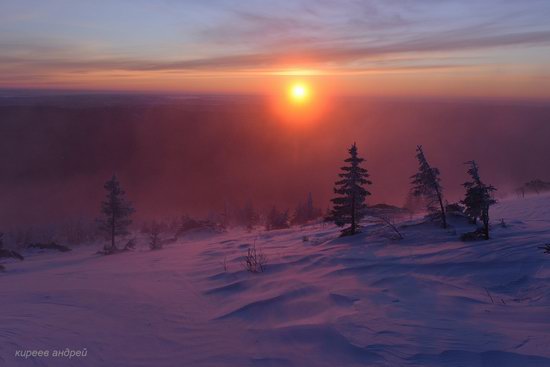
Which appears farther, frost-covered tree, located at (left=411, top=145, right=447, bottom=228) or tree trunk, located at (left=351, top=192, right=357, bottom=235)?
tree trunk, located at (left=351, top=192, right=357, bottom=235)

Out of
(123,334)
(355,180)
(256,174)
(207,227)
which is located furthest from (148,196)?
(123,334)

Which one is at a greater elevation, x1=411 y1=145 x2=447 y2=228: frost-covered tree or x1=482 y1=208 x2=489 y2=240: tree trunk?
x1=411 y1=145 x2=447 y2=228: frost-covered tree

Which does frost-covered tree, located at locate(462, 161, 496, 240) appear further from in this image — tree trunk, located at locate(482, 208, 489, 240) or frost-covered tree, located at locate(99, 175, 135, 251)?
frost-covered tree, located at locate(99, 175, 135, 251)

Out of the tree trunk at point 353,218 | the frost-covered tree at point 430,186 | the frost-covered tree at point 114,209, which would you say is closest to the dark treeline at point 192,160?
the frost-covered tree at point 114,209

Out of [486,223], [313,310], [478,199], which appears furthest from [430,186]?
[313,310]

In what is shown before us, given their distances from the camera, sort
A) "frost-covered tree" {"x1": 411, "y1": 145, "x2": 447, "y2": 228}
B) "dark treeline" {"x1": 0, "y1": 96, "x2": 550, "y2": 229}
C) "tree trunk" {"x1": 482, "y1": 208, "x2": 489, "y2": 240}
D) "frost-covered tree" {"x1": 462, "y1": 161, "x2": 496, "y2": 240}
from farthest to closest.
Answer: "dark treeline" {"x1": 0, "y1": 96, "x2": 550, "y2": 229}, "frost-covered tree" {"x1": 411, "y1": 145, "x2": 447, "y2": 228}, "frost-covered tree" {"x1": 462, "y1": 161, "x2": 496, "y2": 240}, "tree trunk" {"x1": 482, "y1": 208, "x2": 489, "y2": 240}

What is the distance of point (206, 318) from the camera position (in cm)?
693

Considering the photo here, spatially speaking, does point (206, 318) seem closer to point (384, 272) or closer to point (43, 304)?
point (43, 304)

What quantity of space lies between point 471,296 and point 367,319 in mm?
2127

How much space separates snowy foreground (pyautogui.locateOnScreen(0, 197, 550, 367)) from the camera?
5.18m

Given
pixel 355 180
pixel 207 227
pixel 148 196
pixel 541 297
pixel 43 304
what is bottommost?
pixel 148 196

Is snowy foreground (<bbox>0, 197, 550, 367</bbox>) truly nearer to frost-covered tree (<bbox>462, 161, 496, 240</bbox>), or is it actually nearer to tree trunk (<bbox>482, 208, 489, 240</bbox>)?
tree trunk (<bbox>482, 208, 489, 240</bbox>)

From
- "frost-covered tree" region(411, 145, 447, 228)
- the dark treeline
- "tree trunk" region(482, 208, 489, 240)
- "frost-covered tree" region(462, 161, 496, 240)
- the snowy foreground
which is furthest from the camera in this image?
the dark treeline

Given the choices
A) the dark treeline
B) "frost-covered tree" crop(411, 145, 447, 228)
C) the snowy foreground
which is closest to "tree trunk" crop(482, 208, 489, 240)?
the snowy foreground
